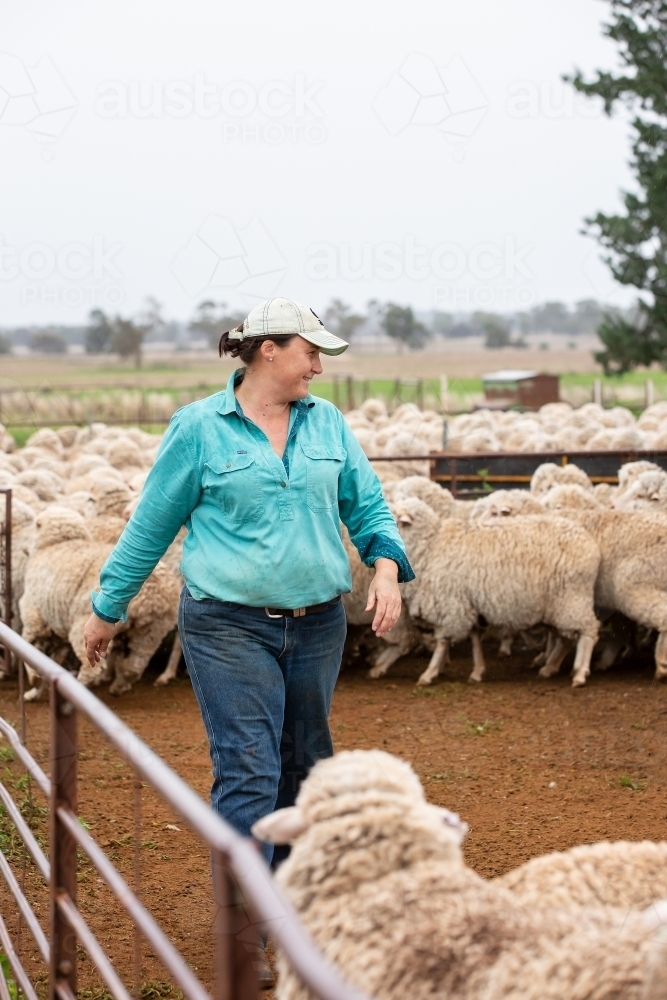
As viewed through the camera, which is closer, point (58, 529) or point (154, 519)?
point (154, 519)

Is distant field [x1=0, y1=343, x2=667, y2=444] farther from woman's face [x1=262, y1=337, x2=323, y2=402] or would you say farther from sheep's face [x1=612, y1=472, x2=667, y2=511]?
woman's face [x1=262, y1=337, x2=323, y2=402]

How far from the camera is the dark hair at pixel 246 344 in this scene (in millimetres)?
3502

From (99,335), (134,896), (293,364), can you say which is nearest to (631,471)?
(293,364)

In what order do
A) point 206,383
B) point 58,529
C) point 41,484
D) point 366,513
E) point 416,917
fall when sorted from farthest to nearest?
point 206,383
point 41,484
point 58,529
point 366,513
point 416,917

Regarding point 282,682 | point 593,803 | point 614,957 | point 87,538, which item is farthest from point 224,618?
point 87,538

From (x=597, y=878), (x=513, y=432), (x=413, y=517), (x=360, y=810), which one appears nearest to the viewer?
(x=360, y=810)

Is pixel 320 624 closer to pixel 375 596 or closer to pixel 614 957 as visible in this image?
pixel 375 596

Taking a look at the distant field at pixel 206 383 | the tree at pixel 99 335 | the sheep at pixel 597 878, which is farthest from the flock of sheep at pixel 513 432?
the tree at pixel 99 335

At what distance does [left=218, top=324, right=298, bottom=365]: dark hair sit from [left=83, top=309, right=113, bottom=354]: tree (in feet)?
134

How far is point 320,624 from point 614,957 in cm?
182

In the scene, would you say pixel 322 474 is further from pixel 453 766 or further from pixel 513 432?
pixel 513 432

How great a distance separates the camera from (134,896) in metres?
2.20

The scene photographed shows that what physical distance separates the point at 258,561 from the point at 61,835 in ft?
3.92

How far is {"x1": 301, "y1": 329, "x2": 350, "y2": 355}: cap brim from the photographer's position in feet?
11.4
